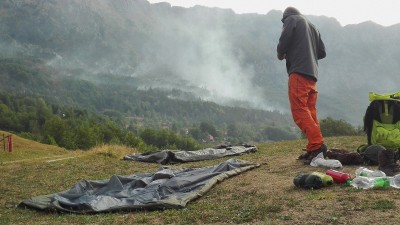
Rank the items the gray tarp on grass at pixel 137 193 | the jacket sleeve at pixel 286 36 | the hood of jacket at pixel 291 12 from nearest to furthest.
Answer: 1. the gray tarp on grass at pixel 137 193
2. the jacket sleeve at pixel 286 36
3. the hood of jacket at pixel 291 12

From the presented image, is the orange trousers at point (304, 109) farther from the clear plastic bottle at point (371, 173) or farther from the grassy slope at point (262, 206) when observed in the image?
the clear plastic bottle at point (371, 173)

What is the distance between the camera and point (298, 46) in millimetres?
8656

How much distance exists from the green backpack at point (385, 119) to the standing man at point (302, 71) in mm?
992

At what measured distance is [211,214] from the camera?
5.32 meters

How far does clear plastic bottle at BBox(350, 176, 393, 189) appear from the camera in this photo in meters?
5.74

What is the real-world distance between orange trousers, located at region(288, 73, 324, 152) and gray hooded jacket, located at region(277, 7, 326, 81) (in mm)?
163

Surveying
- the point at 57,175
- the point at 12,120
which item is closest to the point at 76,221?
the point at 57,175

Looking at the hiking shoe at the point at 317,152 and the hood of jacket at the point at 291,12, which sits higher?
the hood of jacket at the point at 291,12

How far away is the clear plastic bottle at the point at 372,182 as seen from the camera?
5.74 meters

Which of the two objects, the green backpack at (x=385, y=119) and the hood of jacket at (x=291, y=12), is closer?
the green backpack at (x=385, y=119)

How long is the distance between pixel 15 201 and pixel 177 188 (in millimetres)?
3161

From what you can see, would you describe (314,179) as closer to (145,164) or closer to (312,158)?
(312,158)

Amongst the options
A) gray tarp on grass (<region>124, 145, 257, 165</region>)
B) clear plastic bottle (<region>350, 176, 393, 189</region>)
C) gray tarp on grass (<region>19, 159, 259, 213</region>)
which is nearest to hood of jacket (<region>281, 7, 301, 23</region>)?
gray tarp on grass (<region>19, 159, 259, 213</region>)

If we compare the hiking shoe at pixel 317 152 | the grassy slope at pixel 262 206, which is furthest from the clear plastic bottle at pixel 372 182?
the hiking shoe at pixel 317 152
